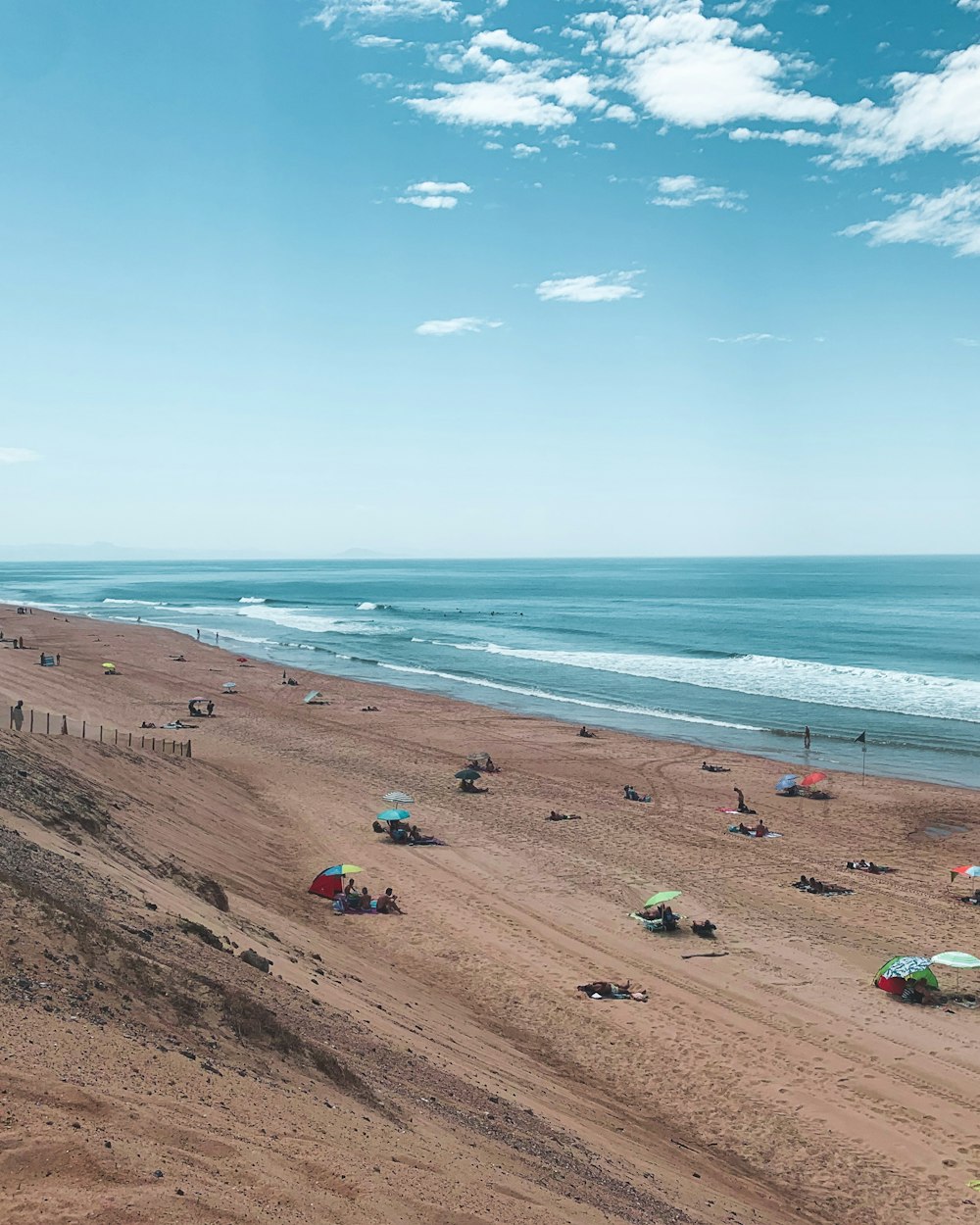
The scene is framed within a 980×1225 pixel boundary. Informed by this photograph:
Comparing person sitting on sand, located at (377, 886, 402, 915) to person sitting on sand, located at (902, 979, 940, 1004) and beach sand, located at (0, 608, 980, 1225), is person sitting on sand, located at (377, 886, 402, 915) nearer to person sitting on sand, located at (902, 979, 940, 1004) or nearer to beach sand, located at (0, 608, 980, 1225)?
beach sand, located at (0, 608, 980, 1225)

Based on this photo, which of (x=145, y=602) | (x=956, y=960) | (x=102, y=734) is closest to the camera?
(x=956, y=960)

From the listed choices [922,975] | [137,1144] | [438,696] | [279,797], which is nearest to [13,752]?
[279,797]

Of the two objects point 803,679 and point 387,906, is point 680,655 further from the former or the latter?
point 387,906

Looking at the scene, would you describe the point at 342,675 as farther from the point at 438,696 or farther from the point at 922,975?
the point at 922,975

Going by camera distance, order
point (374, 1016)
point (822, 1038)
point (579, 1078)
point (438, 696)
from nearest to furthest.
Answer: point (374, 1016) → point (579, 1078) → point (822, 1038) → point (438, 696)

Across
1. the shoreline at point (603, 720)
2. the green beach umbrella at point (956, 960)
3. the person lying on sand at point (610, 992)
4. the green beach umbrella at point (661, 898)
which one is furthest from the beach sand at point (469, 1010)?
the shoreline at point (603, 720)

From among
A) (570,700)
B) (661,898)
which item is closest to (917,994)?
(661,898)

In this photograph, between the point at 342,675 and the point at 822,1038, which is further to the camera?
the point at 342,675

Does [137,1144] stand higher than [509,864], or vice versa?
[137,1144]
